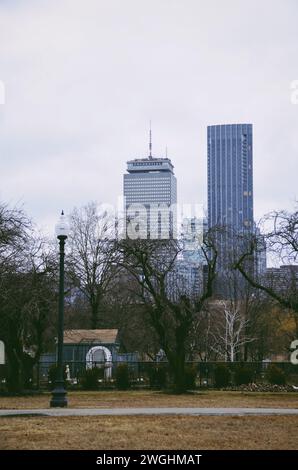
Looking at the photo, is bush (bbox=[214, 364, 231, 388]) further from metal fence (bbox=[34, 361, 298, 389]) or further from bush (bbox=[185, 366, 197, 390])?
bush (bbox=[185, 366, 197, 390])

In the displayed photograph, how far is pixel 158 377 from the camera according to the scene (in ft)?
129

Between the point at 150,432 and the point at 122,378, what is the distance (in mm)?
24243

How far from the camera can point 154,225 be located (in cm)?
6419

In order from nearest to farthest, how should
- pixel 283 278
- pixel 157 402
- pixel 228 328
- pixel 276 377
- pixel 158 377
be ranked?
pixel 157 402, pixel 276 377, pixel 283 278, pixel 158 377, pixel 228 328

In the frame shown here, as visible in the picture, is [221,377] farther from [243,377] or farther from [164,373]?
[164,373]

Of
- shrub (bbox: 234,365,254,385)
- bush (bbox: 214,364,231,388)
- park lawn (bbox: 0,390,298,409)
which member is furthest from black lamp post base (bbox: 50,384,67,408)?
shrub (bbox: 234,365,254,385)

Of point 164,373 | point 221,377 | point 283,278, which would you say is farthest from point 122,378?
point 283,278

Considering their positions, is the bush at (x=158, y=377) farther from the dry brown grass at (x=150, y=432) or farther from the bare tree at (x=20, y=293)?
the dry brown grass at (x=150, y=432)

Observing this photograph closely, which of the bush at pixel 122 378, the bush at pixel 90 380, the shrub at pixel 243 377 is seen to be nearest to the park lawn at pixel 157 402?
the shrub at pixel 243 377

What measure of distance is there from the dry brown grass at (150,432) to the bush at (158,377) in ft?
68.7

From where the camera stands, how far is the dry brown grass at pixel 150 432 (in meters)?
13.3

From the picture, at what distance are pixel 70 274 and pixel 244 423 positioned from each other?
21.5 metres
